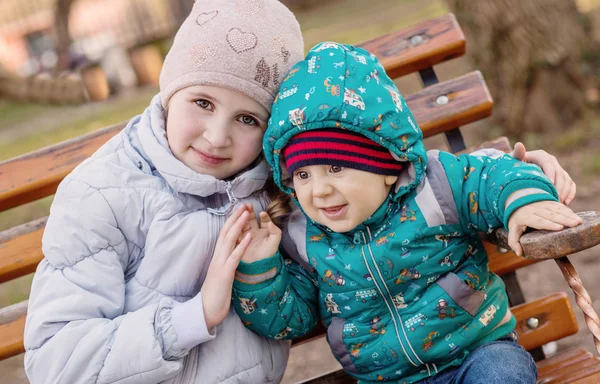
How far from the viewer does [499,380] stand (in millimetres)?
2037

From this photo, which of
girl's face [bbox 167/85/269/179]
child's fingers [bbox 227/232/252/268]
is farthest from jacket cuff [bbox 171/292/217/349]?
girl's face [bbox 167/85/269/179]

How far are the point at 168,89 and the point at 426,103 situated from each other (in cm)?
103

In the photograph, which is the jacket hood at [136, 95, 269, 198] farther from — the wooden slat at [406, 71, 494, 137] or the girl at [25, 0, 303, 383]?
the wooden slat at [406, 71, 494, 137]

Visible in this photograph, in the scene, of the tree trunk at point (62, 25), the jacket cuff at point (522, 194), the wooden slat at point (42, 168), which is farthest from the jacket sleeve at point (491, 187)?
the tree trunk at point (62, 25)

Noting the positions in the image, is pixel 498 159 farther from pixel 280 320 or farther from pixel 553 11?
pixel 553 11

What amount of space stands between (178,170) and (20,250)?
818mm

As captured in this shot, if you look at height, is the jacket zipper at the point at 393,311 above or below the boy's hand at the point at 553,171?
below

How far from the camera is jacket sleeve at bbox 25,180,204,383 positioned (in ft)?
6.54

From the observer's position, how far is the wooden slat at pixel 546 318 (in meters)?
2.57

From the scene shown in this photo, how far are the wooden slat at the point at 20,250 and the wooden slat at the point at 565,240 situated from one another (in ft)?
5.56

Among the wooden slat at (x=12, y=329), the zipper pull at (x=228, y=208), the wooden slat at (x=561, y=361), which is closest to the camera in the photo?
the zipper pull at (x=228, y=208)

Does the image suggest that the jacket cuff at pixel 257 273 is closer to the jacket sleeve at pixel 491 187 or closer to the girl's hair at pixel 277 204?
the girl's hair at pixel 277 204

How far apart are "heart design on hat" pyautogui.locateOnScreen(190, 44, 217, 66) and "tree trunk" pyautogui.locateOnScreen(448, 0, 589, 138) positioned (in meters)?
3.49

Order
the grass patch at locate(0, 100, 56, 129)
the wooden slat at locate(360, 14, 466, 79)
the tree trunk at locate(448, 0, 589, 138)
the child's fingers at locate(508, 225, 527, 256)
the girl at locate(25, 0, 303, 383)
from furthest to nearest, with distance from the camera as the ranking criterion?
the grass patch at locate(0, 100, 56, 129), the tree trunk at locate(448, 0, 589, 138), the wooden slat at locate(360, 14, 466, 79), the girl at locate(25, 0, 303, 383), the child's fingers at locate(508, 225, 527, 256)
